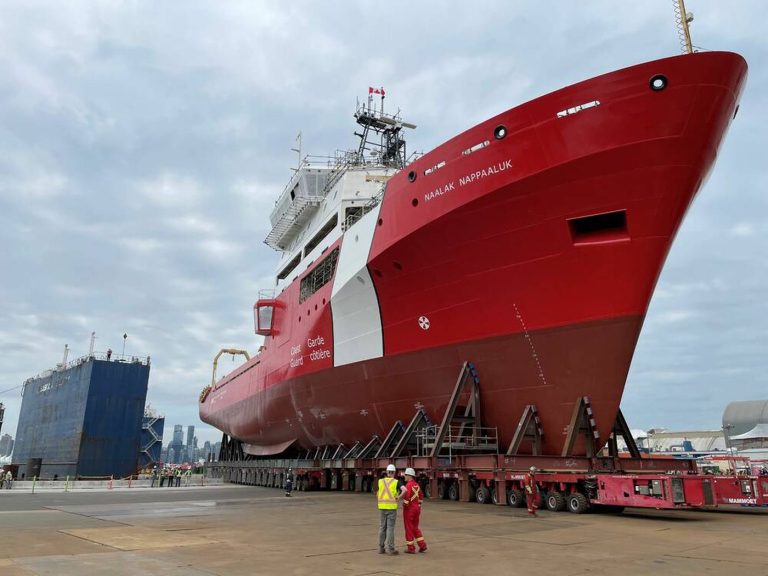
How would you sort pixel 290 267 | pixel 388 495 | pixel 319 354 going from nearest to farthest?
pixel 388 495, pixel 319 354, pixel 290 267

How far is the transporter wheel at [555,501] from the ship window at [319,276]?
933 cm

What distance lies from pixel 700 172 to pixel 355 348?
9.71 meters

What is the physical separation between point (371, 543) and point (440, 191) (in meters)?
7.68

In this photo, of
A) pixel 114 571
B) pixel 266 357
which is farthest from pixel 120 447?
pixel 114 571

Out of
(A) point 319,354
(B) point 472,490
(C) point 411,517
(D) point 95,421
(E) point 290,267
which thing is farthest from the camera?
(D) point 95,421

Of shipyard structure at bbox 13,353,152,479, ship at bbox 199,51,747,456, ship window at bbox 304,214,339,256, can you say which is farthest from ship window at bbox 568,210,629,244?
shipyard structure at bbox 13,353,152,479

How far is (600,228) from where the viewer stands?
1112cm

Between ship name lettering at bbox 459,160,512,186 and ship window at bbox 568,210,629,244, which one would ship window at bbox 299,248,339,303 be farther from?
ship window at bbox 568,210,629,244

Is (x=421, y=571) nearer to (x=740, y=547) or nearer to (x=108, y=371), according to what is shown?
(x=740, y=547)

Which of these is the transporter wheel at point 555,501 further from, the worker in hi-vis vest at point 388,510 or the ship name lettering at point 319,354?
the ship name lettering at point 319,354

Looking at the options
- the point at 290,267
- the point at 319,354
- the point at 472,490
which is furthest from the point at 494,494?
the point at 290,267

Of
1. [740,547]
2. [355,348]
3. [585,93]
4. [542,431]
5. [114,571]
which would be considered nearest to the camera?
[114,571]

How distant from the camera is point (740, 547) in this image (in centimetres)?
713

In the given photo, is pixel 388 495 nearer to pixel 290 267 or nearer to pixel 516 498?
pixel 516 498
